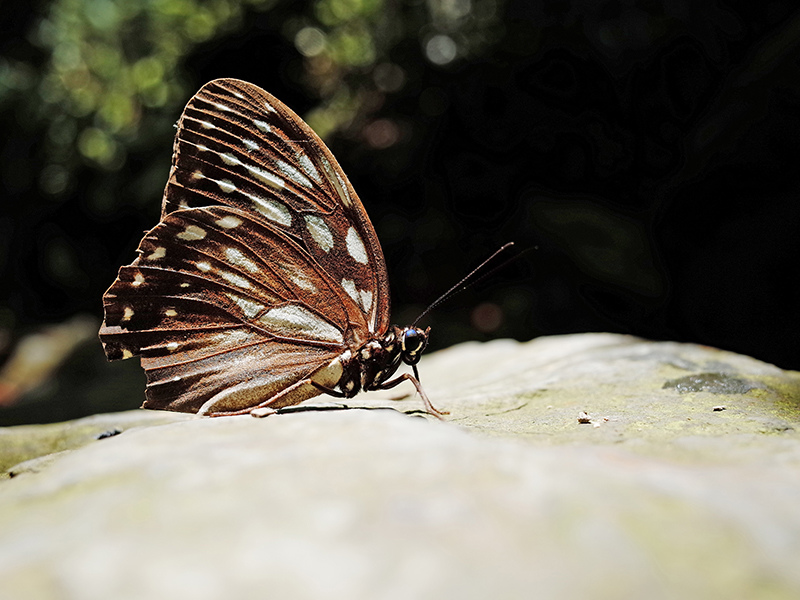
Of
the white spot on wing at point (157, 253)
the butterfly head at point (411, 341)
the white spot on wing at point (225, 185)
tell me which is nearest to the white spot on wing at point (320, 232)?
the white spot on wing at point (225, 185)

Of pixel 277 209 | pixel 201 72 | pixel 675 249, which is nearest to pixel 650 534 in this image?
pixel 277 209

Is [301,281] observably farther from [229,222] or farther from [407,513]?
[407,513]

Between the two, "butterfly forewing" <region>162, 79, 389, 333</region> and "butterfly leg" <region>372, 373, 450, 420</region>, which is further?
"butterfly forewing" <region>162, 79, 389, 333</region>

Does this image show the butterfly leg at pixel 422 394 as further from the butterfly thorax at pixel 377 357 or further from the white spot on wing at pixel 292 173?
the white spot on wing at pixel 292 173

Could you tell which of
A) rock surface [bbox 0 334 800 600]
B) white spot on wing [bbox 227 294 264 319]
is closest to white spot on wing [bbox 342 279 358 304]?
white spot on wing [bbox 227 294 264 319]

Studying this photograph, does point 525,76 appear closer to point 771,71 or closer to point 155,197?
point 771,71

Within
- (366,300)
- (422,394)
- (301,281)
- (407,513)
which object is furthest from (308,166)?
(407,513)

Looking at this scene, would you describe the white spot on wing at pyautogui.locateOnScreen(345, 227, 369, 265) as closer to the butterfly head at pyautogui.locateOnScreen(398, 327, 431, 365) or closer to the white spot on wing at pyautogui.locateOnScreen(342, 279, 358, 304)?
the white spot on wing at pyautogui.locateOnScreen(342, 279, 358, 304)
